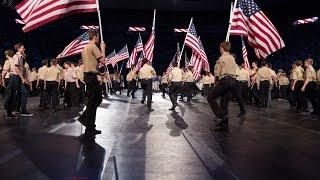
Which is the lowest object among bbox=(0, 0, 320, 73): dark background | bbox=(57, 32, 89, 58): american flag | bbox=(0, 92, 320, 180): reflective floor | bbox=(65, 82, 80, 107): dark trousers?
bbox=(0, 92, 320, 180): reflective floor

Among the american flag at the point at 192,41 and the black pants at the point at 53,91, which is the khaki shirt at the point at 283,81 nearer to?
the american flag at the point at 192,41

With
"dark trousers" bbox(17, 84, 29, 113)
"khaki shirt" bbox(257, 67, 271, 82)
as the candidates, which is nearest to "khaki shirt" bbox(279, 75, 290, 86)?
"khaki shirt" bbox(257, 67, 271, 82)

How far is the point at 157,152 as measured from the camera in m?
7.37

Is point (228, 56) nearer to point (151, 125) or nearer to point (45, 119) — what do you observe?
Result: point (151, 125)

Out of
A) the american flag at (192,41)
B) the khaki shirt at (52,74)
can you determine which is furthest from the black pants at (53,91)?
the american flag at (192,41)

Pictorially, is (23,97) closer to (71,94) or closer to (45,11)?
(71,94)

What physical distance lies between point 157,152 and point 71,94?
38.3 feet

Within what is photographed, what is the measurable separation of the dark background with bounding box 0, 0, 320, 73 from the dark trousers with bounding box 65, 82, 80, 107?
54.1ft

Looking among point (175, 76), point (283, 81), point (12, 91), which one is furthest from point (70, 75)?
point (283, 81)

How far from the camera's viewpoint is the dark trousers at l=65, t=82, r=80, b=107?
18.4 metres

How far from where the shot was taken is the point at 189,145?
8.21 metres

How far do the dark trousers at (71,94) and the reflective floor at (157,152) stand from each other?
6.62 m

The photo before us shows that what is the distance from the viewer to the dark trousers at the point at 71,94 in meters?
18.4

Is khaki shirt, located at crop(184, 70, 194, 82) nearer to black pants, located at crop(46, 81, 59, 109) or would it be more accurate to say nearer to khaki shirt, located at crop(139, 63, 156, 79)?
khaki shirt, located at crop(139, 63, 156, 79)
